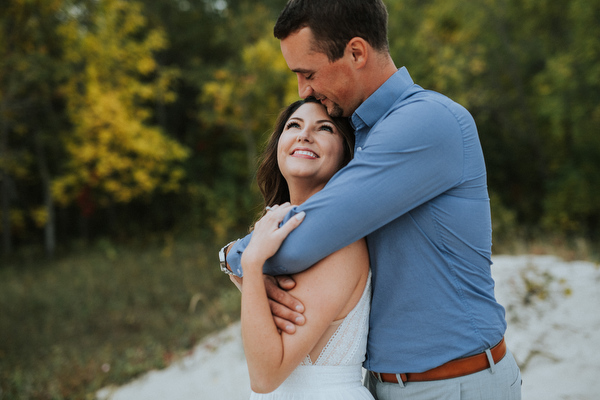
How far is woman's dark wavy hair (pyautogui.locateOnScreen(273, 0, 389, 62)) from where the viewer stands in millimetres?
1630

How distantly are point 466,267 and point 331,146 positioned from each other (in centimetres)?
76

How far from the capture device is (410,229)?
4.92 feet

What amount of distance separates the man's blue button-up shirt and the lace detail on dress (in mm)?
88

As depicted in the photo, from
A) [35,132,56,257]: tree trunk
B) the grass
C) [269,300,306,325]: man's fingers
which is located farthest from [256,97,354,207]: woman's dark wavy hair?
[35,132,56,257]: tree trunk

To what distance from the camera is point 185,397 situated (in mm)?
4781

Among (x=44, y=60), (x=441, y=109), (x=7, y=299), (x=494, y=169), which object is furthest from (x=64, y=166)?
(x=441, y=109)

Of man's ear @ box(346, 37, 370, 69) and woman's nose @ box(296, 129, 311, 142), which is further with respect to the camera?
woman's nose @ box(296, 129, 311, 142)

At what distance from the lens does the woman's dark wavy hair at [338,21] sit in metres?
1.63

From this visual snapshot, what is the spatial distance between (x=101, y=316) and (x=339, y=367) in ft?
23.3

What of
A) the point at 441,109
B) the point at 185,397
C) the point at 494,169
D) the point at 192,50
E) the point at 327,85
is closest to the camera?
the point at 441,109

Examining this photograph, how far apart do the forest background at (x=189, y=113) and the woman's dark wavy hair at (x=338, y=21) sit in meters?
6.13

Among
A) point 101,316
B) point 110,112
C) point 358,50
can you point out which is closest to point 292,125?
point 358,50

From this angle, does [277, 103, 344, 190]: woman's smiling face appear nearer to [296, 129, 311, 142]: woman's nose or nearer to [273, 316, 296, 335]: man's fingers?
[296, 129, 311, 142]: woman's nose

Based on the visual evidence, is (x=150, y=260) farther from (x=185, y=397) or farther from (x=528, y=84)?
(x=528, y=84)
